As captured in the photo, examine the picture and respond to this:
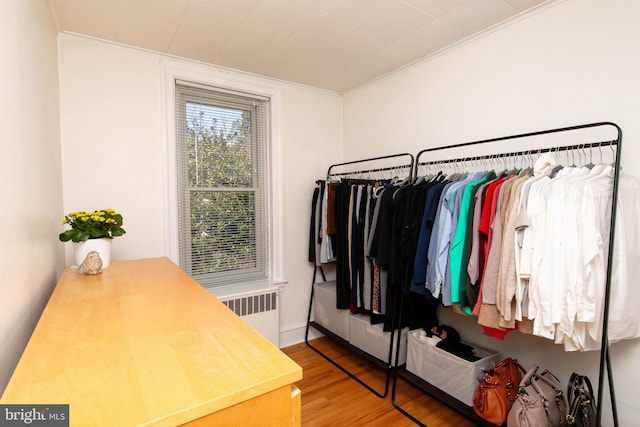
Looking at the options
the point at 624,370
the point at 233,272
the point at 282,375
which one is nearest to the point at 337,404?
the point at 233,272

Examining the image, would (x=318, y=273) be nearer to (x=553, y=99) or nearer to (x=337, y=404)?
(x=337, y=404)

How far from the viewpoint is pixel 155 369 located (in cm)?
72

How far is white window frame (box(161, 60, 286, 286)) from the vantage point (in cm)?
254

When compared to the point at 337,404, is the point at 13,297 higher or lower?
higher

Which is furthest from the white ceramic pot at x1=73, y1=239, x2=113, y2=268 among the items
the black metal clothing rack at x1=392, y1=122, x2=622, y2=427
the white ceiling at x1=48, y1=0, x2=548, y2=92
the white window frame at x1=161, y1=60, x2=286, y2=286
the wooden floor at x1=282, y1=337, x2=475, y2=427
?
the black metal clothing rack at x1=392, y1=122, x2=622, y2=427

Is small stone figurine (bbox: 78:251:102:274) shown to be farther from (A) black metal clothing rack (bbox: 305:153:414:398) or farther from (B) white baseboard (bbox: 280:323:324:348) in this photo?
(B) white baseboard (bbox: 280:323:324:348)

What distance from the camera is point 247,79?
2.89 meters

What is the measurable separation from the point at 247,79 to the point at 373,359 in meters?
2.55

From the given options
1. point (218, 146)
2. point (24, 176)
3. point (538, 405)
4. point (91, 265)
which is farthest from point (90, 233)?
point (538, 405)

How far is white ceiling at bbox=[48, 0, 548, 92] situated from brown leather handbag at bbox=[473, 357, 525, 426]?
2111 millimetres

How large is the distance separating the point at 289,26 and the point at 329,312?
7.59ft

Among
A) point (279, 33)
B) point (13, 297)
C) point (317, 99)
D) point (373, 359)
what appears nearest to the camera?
point (13, 297)

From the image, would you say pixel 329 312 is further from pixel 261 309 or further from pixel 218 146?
pixel 218 146

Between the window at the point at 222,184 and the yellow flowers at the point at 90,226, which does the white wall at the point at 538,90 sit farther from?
the yellow flowers at the point at 90,226
